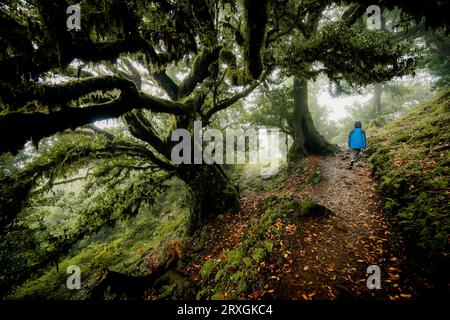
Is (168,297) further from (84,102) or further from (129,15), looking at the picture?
(129,15)

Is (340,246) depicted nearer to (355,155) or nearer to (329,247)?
(329,247)

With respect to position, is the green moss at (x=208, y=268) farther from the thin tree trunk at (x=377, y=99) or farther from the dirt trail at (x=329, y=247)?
the thin tree trunk at (x=377, y=99)

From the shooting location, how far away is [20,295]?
10969 mm

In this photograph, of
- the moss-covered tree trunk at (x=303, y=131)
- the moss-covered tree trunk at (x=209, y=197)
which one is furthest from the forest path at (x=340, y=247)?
the moss-covered tree trunk at (x=303, y=131)

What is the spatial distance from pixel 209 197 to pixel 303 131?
808 cm

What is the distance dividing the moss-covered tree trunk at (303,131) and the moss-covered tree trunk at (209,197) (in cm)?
553

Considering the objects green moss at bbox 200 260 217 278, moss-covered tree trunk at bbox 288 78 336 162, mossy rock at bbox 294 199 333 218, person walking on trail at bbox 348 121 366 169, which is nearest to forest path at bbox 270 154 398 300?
mossy rock at bbox 294 199 333 218

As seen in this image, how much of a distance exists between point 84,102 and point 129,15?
2.05 metres

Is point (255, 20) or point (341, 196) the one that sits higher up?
point (255, 20)

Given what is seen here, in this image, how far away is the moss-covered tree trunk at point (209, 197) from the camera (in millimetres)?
10297

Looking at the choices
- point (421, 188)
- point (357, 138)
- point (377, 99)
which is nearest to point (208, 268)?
point (421, 188)

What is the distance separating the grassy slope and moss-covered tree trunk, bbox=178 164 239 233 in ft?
20.2
